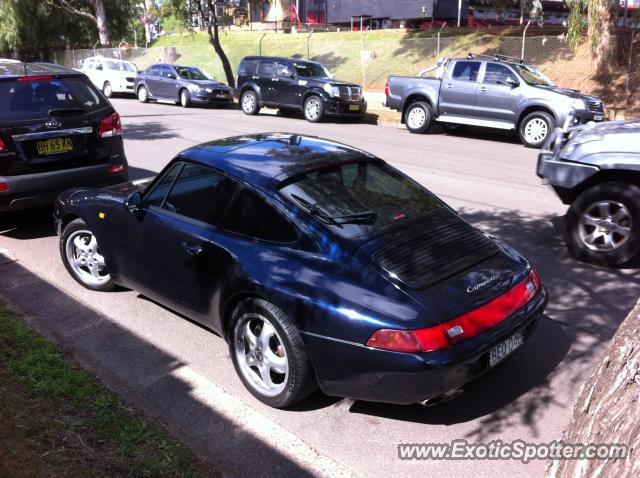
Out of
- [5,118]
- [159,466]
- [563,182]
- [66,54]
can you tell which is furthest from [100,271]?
[66,54]

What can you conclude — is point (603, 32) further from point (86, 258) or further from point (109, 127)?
point (86, 258)

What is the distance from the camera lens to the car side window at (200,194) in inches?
159

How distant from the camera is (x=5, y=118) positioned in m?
6.22

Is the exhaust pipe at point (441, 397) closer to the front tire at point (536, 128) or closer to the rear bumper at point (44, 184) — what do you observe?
the rear bumper at point (44, 184)

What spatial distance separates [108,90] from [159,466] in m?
26.7

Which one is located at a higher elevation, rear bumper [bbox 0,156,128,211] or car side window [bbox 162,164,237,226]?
car side window [bbox 162,164,237,226]

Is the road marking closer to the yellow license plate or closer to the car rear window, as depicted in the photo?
the yellow license plate

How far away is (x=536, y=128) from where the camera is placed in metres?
13.6

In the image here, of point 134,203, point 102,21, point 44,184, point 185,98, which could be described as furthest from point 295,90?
point 102,21

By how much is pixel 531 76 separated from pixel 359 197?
12042 millimetres

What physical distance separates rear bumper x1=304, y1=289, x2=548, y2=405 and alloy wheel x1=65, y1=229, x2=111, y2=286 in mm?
2764

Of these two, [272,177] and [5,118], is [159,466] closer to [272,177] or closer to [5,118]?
[272,177]

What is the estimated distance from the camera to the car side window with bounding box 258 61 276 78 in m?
19.3

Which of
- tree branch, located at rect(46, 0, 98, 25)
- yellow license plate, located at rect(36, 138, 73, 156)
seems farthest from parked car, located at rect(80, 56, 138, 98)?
yellow license plate, located at rect(36, 138, 73, 156)
